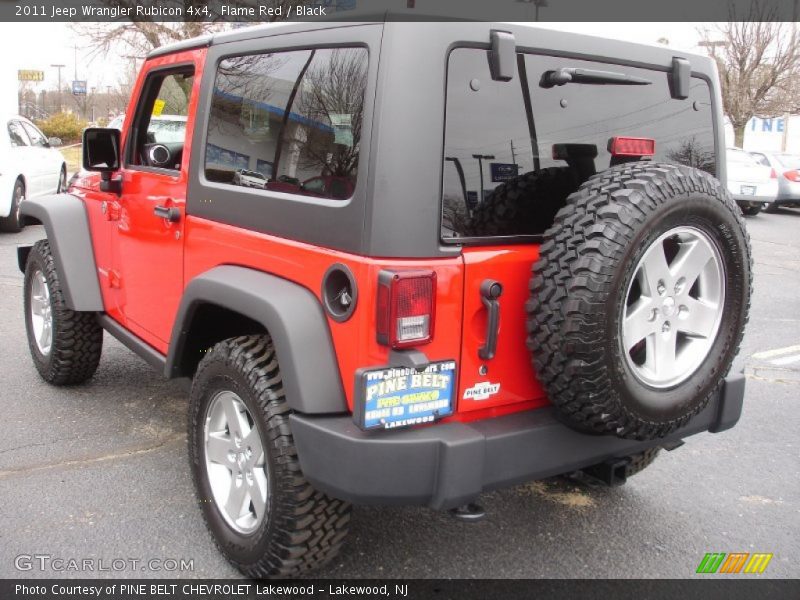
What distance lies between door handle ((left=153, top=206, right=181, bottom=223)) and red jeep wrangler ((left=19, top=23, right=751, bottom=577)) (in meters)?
0.23

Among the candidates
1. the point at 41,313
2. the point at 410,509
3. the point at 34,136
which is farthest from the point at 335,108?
the point at 34,136

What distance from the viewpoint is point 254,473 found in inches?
102

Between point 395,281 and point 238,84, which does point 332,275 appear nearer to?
point 395,281

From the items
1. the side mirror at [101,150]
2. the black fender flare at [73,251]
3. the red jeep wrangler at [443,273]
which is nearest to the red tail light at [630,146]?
the red jeep wrangler at [443,273]

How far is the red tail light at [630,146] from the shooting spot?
2.48 m

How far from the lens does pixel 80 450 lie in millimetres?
3650

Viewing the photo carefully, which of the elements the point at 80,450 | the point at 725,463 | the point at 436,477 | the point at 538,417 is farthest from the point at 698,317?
the point at 80,450

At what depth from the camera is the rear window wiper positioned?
2383 mm

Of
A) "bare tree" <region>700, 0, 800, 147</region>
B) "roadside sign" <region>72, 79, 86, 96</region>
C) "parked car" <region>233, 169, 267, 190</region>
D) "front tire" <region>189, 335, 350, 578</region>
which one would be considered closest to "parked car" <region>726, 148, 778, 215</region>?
"bare tree" <region>700, 0, 800, 147</region>

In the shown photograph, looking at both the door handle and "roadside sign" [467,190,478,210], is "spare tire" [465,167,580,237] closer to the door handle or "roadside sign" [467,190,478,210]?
"roadside sign" [467,190,478,210]

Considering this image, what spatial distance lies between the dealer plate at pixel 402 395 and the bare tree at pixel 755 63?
2635cm

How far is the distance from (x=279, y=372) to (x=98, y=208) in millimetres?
2056

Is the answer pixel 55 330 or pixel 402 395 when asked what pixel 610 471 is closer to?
pixel 402 395

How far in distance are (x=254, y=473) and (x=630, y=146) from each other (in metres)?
1.69
